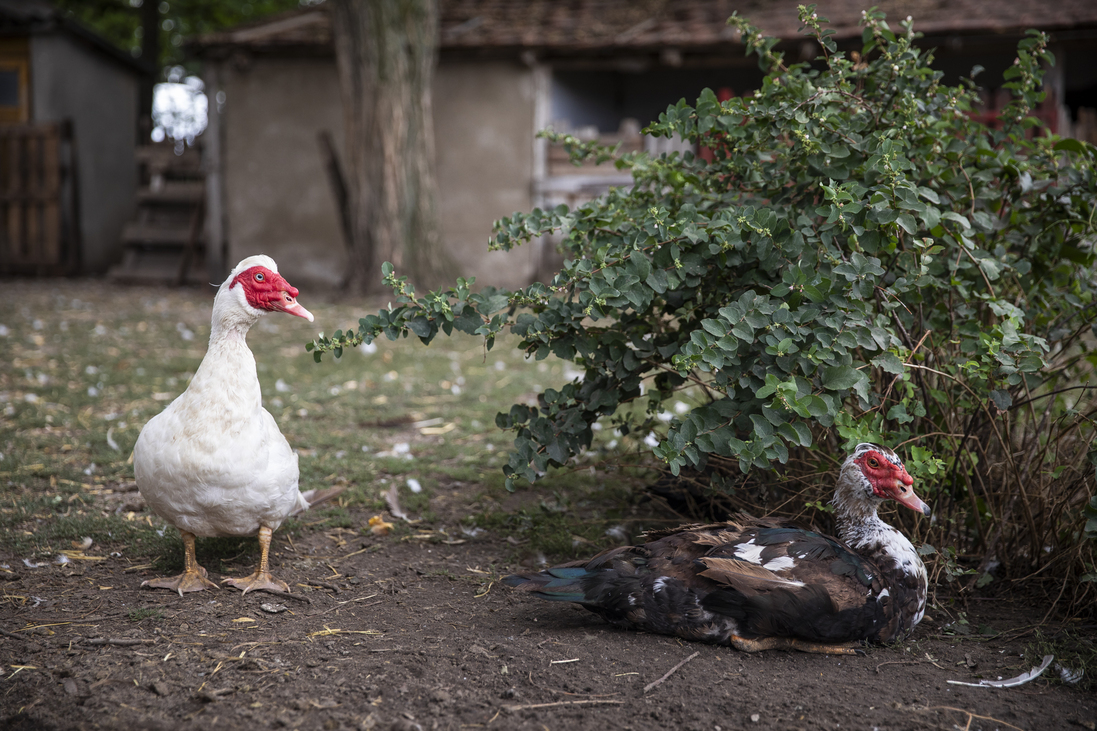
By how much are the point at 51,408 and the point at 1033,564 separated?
575 centimetres

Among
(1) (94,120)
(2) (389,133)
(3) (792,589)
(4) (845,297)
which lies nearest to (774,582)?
(3) (792,589)

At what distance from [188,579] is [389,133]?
792 centimetres

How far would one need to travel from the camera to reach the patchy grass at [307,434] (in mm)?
3766

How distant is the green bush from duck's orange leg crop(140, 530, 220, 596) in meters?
0.98

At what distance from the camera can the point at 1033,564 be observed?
324 centimetres

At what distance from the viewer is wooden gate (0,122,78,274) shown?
44.7ft

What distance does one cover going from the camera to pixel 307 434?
5.18 meters

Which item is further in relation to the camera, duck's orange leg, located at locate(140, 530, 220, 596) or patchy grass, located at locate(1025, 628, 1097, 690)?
duck's orange leg, located at locate(140, 530, 220, 596)

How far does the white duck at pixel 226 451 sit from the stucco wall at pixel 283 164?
10.0 m

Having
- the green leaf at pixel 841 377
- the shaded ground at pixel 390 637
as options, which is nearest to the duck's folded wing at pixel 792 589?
the shaded ground at pixel 390 637

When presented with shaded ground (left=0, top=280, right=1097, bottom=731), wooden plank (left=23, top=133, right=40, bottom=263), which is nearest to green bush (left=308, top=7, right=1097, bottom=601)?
shaded ground (left=0, top=280, right=1097, bottom=731)

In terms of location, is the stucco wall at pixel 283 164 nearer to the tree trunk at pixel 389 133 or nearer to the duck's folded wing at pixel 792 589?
the tree trunk at pixel 389 133

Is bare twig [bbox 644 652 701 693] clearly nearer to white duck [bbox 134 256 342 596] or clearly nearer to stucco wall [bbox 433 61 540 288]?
white duck [bbox 134 256 342 596]

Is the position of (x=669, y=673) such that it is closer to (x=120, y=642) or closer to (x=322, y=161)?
(x=120, y=642)
